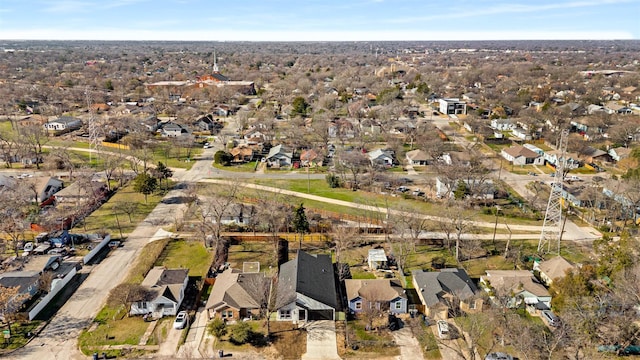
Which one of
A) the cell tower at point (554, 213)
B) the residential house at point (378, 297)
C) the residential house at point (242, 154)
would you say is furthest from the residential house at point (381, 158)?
the residential house at point (378, 297)

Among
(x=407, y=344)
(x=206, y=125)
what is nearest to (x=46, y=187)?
(x=206, y=125)

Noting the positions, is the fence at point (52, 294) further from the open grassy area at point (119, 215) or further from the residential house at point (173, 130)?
the residential house at point (173, 130)

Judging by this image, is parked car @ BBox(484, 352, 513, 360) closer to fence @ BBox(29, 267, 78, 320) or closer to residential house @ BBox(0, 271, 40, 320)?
fence @ BBox(29, 267, 78, 320)

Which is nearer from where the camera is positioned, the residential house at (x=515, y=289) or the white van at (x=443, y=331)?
the white van at (x=443, y=331)

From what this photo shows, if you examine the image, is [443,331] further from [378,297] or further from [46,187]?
[46,187]

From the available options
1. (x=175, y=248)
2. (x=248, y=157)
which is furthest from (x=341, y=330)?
(x=248, y=157)

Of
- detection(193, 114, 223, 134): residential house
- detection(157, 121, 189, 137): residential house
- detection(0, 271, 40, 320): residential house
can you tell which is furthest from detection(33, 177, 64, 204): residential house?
detection(193, 114, 223, 134): residential house
